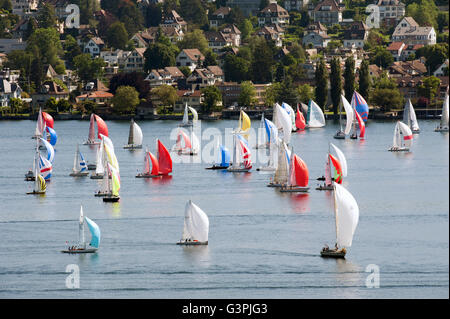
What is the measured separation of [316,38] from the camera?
118 meters

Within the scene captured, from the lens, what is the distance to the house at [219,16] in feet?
441

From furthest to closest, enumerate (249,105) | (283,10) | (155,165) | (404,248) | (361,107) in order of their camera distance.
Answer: (283,10)
(249,105)
(361,107)
(155,165)
(404,248)

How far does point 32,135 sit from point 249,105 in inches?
872

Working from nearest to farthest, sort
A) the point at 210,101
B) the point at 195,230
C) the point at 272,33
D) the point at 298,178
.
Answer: the point at 195,230 → the point at 298,178 → the point at 210,101 → the point at 272,33

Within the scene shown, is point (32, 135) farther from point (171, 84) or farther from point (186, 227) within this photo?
point (186, 227)

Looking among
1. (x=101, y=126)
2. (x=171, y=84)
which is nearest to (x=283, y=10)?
(x=171, y=84)

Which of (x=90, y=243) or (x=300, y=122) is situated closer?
(x=90, y=243)

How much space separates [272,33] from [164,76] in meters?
21.4

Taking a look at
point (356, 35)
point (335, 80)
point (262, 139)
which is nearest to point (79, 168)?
point (262, 139)

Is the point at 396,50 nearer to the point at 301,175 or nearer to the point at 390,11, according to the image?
the point at 390,11

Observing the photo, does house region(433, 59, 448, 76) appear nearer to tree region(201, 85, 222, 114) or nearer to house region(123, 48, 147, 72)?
tree region(201, 85, 222, 114)

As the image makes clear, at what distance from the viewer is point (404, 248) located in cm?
3159

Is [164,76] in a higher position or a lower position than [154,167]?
lower

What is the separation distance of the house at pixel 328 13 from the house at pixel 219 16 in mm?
10610
